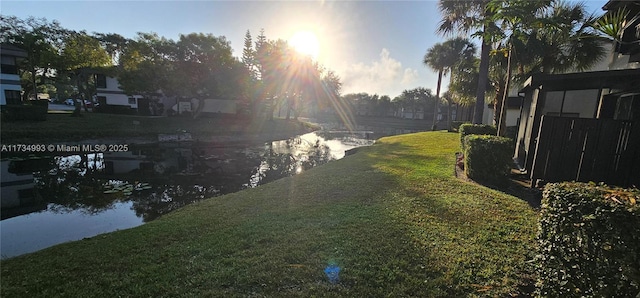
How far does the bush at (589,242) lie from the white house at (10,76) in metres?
34.2

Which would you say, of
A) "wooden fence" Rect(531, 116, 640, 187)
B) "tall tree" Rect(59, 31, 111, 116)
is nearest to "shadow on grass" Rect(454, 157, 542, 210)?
"wooden fence" Rect(531, 116, 640, 187)

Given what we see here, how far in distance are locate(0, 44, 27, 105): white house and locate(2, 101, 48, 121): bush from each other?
23.6ft

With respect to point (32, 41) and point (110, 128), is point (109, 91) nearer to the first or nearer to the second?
point (32, 41)

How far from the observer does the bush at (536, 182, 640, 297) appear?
2.07 meters

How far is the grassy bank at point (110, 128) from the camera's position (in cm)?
1652

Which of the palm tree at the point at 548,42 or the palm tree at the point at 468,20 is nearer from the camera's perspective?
the palm tree at the point at 548,42

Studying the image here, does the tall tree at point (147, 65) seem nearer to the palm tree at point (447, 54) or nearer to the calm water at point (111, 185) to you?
the calm water at point (111, 185)

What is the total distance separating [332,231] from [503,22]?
34.1 feet

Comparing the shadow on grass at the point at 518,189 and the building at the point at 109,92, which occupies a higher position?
the building at the point at 109,92

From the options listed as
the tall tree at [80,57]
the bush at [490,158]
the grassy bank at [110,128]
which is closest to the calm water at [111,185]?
the grassy bank at [110,128]

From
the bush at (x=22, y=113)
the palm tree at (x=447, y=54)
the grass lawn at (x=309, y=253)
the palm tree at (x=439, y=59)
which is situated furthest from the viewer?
the palm tree at (x=439, y=59)

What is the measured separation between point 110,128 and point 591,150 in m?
25.9

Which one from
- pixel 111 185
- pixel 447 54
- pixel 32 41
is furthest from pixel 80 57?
pixel 447 54

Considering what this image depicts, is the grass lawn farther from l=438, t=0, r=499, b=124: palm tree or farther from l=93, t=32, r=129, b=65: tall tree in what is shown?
l=93, t=32, r=129, b=65: tall tree
